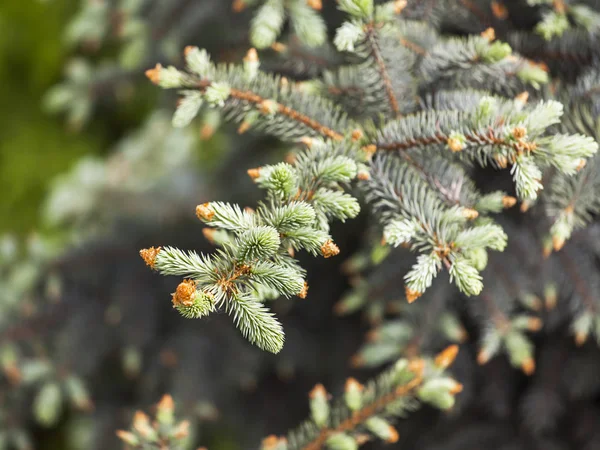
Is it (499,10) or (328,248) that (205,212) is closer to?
(328,248)

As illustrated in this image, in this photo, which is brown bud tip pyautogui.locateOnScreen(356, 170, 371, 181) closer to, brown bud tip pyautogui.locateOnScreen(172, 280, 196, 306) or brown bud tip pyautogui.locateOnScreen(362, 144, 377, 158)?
brown bud tip pyautogui.locateOnScreen(362, 144, 377, 158)

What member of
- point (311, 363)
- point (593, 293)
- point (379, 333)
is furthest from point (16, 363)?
point (593, 293)

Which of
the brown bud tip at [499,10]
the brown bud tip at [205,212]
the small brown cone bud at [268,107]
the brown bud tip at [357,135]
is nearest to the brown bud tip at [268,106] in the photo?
the small brown cone bud at [268,107]

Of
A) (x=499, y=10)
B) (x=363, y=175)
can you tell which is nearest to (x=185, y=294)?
(x=363, y=175)

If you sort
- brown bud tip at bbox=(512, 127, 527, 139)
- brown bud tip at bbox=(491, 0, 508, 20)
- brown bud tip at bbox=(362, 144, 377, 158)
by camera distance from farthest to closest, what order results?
brown bud tip at bbox=(491, 0, 508, 20), brown bud tip at bbox=(362, 144, 377, 158), brown bud tip at bbox=(512, 127, 527, 139)

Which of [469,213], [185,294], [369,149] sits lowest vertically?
[185,294]

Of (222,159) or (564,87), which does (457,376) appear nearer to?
(564,87)

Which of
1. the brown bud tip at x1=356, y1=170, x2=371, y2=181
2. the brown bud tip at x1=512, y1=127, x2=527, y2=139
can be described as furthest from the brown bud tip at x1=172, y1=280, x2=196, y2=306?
the brown bud tip at x1=512, y1=127, x2=527, y2=139
